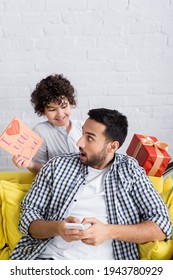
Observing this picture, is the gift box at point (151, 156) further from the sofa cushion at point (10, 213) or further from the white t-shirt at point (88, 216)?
the sofa cushion at point (10, 213)

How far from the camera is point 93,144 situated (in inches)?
78.1

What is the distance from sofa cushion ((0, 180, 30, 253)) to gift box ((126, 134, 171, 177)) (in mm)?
625

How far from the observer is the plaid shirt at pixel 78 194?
1913mm

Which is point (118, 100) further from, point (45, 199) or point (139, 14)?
point (45, 199)

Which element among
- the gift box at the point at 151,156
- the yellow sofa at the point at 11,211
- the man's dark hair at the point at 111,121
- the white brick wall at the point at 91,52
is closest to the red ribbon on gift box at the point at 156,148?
the gift box at the point at 151,156

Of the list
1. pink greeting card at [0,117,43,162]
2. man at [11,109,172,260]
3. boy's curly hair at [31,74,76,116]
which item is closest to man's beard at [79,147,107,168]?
man at [11,109,172,260]

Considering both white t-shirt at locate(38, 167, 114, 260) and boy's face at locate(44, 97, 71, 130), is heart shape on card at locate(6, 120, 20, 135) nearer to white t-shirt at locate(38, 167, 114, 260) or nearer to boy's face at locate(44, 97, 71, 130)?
boy's face at locate(44, 97, 71, 130)

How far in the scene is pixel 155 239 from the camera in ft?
6.17

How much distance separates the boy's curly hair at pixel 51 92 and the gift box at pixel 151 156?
1.43ft

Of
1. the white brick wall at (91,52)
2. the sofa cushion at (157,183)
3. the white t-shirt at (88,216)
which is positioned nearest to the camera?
the white t-shirt at (88,216)

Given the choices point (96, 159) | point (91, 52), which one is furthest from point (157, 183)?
point (91, 52)

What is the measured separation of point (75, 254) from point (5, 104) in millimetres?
1451

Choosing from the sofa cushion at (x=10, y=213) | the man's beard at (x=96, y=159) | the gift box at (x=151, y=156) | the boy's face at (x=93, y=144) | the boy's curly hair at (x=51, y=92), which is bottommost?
the sofa cushion at (x=10, y=213)

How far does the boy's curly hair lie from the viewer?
90.2 inches
